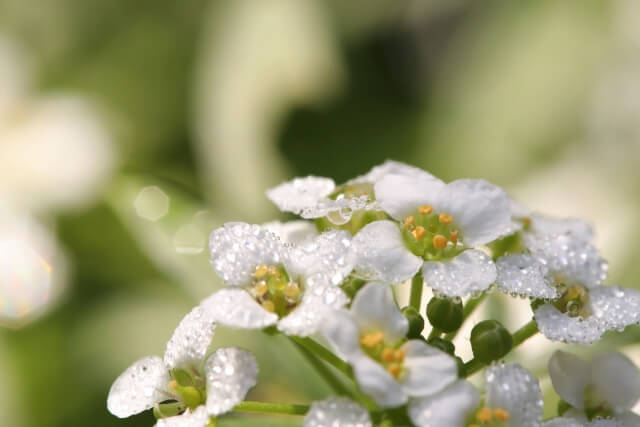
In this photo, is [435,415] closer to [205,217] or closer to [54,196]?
[205,217]

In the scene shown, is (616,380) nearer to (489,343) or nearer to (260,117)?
(489,343)

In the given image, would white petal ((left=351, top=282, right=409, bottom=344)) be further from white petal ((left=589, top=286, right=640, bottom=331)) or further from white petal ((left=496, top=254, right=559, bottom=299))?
white petal ((left=589, top=286, right=640, bottom=331))

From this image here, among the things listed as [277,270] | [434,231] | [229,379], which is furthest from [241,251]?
[434,231]

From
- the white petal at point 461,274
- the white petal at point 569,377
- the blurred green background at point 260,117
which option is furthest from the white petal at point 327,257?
the blurred green background at point 260,117


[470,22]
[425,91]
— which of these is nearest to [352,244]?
[425,91]

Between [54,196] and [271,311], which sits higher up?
[54,196]

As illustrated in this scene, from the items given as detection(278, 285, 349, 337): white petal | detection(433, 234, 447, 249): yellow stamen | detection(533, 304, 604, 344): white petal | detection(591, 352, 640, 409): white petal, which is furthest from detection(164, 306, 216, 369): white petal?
detection(591, 352, 640, 409): white petal
